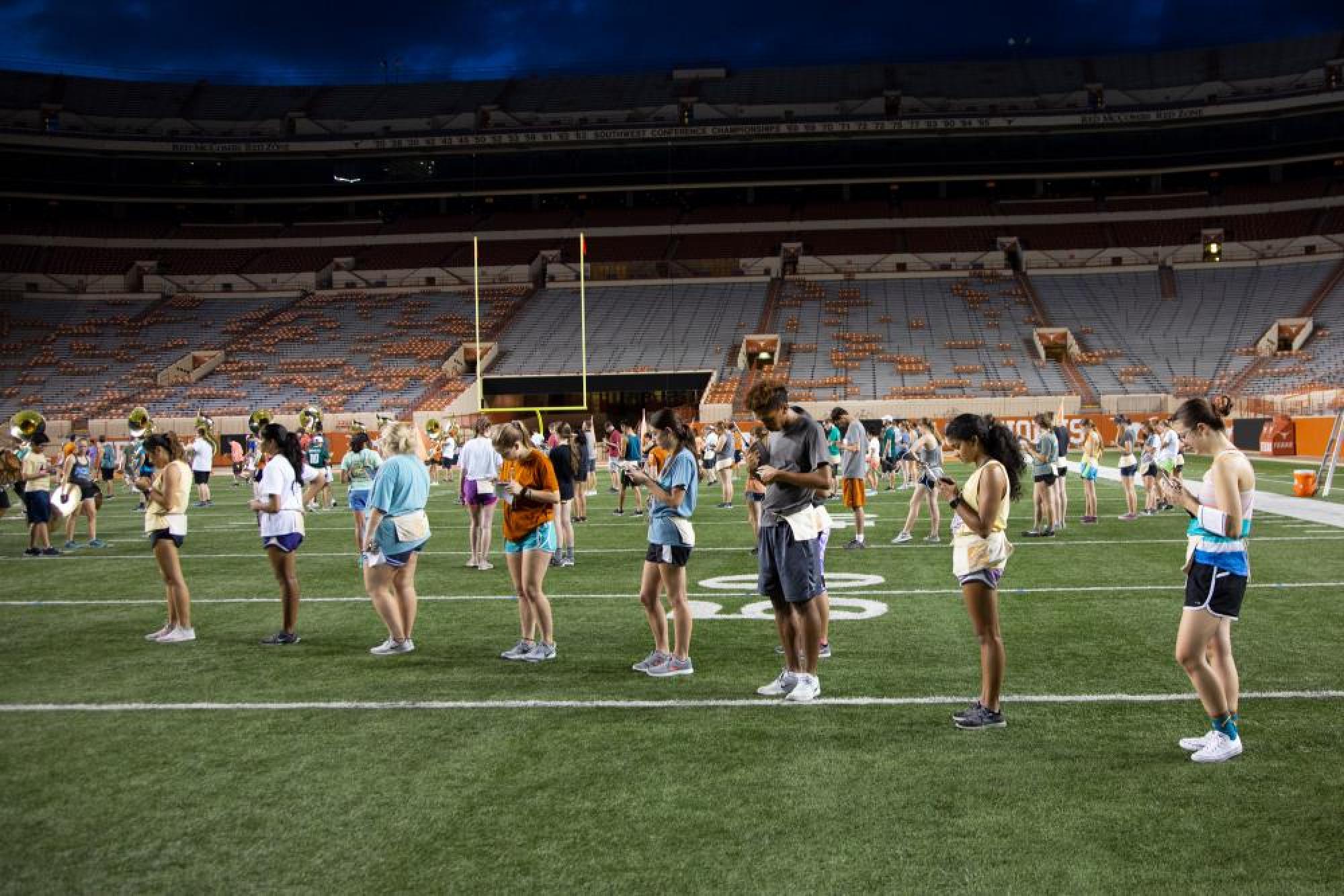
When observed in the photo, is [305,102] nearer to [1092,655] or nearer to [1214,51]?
[1214,51]

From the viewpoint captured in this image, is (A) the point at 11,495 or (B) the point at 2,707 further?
(A) the point at 11,495

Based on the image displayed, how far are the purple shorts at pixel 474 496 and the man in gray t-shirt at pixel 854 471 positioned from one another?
4.24 meters

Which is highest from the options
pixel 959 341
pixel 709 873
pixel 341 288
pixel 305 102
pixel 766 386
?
pixel 305 102

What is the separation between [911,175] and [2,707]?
5623cm

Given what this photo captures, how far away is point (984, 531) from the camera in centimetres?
527

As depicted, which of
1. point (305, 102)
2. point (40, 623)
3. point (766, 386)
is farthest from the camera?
point (305, 102)

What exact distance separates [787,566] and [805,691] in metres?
0.74

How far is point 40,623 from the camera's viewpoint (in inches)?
357

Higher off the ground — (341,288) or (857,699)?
(341,288)

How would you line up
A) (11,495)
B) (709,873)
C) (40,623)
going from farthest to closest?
1. (11,495)
2. (40,623)
3. (709,873)

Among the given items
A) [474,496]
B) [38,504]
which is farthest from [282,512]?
[38,504]

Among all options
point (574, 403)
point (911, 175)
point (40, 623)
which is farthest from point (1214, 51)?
point (40, 623)

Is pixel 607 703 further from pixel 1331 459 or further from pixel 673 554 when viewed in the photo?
pixel 1331 459

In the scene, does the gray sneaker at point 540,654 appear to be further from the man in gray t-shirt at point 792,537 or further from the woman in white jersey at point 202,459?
the woman in white jersey at point 202,459
